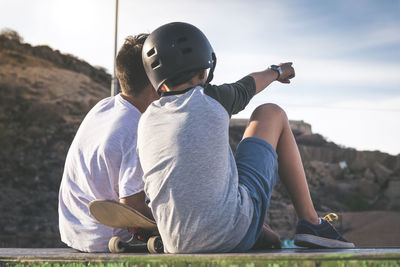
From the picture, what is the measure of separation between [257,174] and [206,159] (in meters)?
0.42

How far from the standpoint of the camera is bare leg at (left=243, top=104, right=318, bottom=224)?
3064mm

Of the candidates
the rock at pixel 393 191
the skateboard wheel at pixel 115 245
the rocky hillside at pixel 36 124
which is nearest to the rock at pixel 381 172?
the rock at pixel 393 191

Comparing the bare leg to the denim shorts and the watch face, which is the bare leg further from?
the watch face

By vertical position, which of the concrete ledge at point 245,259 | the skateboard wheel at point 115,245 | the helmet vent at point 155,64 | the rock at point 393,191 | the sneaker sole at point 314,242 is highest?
the helmet vent at point 155,64

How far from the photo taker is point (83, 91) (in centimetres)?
4097

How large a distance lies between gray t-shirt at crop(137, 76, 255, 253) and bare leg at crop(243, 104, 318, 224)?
14.8 inches

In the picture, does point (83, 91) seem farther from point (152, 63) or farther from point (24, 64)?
point (152, 63)

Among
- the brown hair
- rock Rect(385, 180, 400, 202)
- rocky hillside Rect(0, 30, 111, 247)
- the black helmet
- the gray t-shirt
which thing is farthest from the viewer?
rock Rect(385, 180, 400, 202)

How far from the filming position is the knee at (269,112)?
10.1 feet

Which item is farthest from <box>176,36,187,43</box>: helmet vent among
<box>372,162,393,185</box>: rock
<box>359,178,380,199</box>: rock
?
<box>372,162,393,185</box>: rock

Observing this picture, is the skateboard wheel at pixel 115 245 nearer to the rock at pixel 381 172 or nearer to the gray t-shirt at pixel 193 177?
the gray t-shirt at pixel 193 177

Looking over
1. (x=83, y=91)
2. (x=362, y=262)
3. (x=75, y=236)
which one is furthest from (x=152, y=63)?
(x=83, y=91)

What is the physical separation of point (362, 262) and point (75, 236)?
1884 millimetres

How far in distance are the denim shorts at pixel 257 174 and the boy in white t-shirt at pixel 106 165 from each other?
22.3 inches
